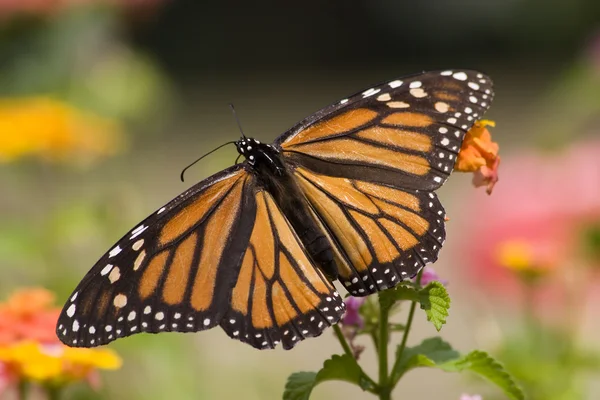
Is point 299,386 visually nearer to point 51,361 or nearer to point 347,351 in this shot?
point 347,351

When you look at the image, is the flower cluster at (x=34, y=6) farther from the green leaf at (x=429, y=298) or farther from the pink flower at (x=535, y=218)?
the green leaf at (x=429, y=298)

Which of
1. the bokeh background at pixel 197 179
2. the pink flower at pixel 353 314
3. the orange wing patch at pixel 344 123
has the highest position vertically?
the bokeh background at pixel 197 179

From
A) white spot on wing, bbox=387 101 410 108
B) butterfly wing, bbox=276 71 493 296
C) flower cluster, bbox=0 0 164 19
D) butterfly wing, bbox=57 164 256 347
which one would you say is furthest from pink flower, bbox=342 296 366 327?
flower cluster, bbox=0 0 164 19

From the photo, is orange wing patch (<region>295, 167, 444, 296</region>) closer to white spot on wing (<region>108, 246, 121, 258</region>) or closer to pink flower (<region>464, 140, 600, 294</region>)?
white spot on wing (<region>108, 246, 121, 258</region>)

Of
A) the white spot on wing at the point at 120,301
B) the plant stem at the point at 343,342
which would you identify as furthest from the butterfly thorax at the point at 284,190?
the white spot on wing at the point at 120,301

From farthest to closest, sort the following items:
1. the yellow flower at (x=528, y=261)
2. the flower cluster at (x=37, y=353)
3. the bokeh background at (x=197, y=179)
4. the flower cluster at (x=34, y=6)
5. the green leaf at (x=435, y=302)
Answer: the flower cluster at (x=34, y=6), the bokeh background at (x=197, y=179), the yellow flower at (x=528, y=261), the flower cluster at (x=37, y=353), the green leaf at (x=435, y=302)

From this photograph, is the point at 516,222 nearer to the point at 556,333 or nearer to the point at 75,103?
the point at 556,333
